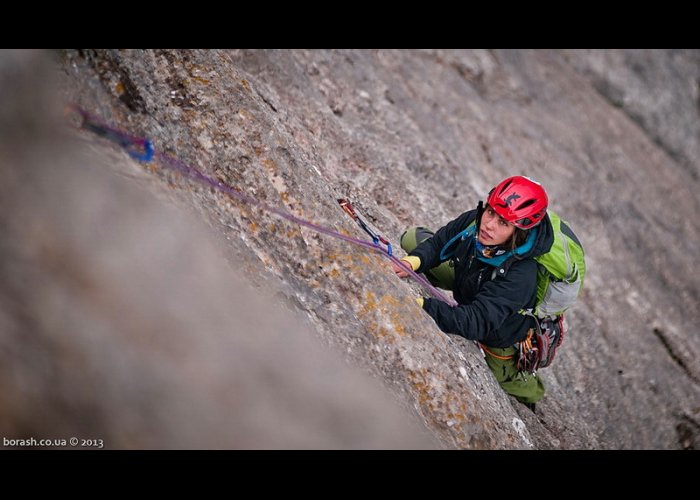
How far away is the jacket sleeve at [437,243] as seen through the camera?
22.8 ft

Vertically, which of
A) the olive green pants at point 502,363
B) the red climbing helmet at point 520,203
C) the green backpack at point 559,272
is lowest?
the olive green pants at point 502,363

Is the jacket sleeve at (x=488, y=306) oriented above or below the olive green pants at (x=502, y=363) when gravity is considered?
above

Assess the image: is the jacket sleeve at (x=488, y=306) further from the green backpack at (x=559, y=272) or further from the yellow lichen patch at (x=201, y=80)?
the yellow lichen patch at (x=201, y=80)

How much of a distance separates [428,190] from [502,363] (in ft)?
14.4

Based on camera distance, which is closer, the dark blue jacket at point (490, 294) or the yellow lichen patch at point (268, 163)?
the dark blue jacket at point (490, 294)

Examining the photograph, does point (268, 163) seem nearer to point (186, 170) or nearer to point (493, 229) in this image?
point (186, 170)

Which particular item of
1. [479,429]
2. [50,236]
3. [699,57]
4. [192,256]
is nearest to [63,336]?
[50,236]

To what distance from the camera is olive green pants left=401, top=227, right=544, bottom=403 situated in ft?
24.1

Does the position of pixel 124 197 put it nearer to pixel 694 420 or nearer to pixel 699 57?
pixel 694 420

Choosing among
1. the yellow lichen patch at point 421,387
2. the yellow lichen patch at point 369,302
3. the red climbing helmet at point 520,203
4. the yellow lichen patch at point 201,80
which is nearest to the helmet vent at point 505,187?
the red climbing helmet at point 520,203

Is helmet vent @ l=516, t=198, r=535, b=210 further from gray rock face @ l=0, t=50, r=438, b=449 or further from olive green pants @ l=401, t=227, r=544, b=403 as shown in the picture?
gray rock face @ l=0, t=50, r=438, b=449

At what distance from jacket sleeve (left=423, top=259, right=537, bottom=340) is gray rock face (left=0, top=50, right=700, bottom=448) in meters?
0.24

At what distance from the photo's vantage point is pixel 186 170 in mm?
5789

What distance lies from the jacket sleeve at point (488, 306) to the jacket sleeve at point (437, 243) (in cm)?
99
